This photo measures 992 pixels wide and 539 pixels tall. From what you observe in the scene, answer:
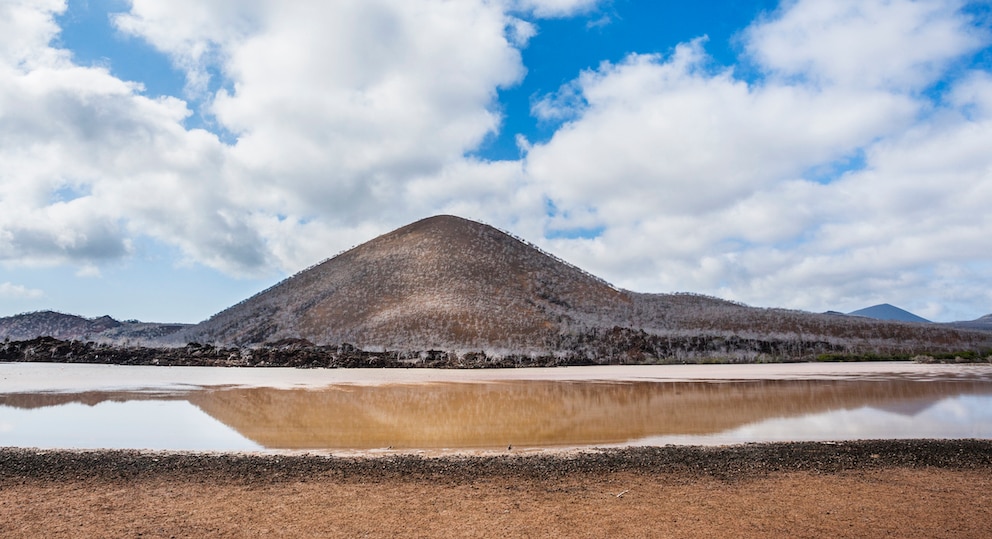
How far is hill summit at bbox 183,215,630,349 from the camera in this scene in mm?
70812

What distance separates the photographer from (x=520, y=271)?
322 ft

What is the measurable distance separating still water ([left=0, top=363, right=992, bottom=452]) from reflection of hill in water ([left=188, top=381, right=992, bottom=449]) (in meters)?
0.05

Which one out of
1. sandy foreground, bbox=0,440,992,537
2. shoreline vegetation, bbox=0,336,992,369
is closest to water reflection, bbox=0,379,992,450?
sandy foreground, bbox=0,440,992,537

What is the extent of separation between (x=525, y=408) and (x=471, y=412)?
6.82 ft

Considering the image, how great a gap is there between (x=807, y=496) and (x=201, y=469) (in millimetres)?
9779

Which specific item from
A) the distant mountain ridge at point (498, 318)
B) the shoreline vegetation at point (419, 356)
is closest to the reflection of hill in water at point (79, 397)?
the shoreline vegetation at point (419, 356)

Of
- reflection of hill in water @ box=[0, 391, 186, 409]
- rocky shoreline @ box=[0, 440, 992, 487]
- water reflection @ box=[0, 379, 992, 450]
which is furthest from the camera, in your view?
reflection of hill in water @ box=[0, 391, 186, 409]

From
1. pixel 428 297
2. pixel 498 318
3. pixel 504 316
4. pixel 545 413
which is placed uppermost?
pixel 428 297

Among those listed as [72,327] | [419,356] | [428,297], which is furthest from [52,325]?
[419,356]

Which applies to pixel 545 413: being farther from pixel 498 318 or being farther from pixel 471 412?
pixel 498 318

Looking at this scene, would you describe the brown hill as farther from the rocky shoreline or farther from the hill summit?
the rocky shoreline

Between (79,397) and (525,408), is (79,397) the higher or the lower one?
the higher one

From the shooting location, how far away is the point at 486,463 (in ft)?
35.6

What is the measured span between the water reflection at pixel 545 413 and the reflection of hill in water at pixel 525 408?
37 millimetres
